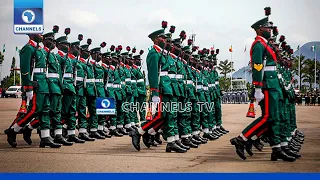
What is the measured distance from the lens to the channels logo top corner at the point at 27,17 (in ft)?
25.1

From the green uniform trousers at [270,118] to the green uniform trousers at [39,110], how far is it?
132 inches

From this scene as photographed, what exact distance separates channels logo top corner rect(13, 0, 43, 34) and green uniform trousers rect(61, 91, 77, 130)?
83.2 inches

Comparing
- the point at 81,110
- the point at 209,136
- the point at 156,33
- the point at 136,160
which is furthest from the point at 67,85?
the point at 209,136

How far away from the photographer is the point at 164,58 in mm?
8891

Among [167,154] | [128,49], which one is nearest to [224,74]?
[128,49]

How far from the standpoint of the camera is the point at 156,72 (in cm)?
859

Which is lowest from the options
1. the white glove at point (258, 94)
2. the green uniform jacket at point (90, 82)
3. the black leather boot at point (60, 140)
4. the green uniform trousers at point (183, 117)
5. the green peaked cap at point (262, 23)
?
the black leather boot at point (60, 140)

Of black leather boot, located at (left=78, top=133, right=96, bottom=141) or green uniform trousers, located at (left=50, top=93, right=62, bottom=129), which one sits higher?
green uniform trousers, located at (left=50, top=93, right=62, bottom=129)

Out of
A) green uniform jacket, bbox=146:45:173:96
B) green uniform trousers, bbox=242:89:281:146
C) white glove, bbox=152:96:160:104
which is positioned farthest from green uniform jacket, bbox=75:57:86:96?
green uniform trousers, bbox=242:89:281:146

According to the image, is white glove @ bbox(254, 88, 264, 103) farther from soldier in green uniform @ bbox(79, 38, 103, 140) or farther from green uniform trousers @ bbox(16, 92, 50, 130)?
soldier in green uniform @ bbox(79, 38, 103, 140)

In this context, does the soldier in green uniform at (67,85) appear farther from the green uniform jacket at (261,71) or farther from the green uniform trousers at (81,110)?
the green uniform jacket at (261,71)

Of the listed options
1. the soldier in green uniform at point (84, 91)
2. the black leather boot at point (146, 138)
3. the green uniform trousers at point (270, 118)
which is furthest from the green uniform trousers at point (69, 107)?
the green uniform trousers at point (270, 118)

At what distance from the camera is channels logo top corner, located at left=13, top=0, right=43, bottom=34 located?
25.1ft

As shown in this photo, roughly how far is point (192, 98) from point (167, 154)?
1743 mm
